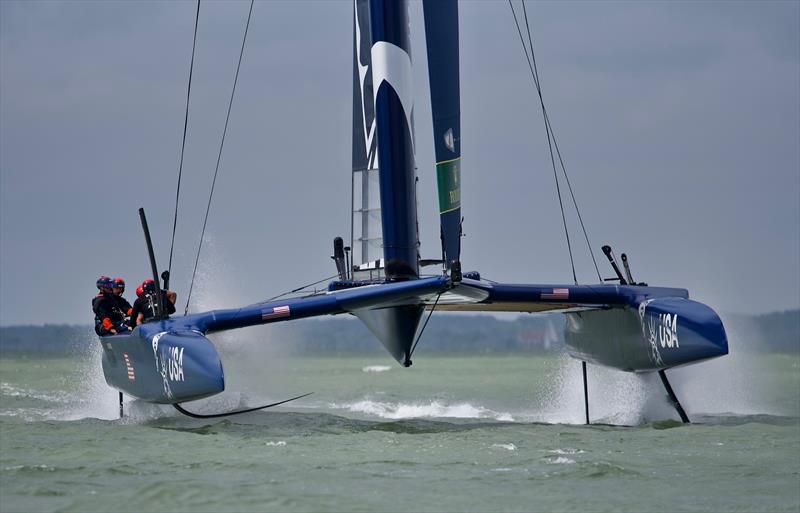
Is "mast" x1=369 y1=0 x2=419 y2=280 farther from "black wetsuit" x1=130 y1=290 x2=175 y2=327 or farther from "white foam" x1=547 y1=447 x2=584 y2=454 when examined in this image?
"white foam" x1=547 y1=447 x2=584 y2=454

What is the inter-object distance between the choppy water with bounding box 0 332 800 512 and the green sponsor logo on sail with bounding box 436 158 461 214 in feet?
5.17

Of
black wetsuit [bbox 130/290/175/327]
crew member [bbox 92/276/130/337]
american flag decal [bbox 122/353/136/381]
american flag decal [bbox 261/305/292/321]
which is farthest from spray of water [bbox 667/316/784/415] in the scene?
crew member [bbox 92/276/130/337]

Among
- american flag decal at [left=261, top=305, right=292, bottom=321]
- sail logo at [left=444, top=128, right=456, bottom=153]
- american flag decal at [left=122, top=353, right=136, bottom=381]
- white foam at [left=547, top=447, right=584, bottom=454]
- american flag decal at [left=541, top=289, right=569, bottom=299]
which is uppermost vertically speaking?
sail logo at [left=444, top=128, right=456, bottom=153]

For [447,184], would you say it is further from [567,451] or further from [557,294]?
[567,451]

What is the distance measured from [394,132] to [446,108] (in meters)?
0.88

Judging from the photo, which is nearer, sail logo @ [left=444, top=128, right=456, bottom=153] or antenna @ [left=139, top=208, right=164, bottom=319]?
antenna @ [left=139, top=208, right=164, bottom=319]

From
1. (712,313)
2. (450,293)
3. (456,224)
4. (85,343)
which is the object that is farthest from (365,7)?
(85,343)

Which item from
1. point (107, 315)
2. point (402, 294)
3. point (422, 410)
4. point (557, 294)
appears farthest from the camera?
point (422, 410)

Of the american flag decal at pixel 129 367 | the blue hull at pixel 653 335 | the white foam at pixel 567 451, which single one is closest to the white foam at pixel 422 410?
the blue hull at pixel 653 335

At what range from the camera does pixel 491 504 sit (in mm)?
4898

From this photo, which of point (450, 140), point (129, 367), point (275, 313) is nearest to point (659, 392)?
point (450, 140)

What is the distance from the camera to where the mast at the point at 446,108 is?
9.05 metres

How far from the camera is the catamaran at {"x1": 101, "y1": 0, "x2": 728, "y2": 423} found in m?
7.98

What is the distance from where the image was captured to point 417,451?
658 cm
